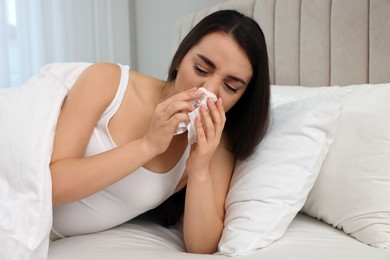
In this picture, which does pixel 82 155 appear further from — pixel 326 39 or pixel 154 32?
pixel 154 32

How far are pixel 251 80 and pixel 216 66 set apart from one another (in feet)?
0.53

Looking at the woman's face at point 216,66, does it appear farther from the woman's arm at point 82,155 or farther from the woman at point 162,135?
the woman's arm at point 82,155

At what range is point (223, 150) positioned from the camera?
1167mm

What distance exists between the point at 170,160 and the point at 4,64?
2.05 meters

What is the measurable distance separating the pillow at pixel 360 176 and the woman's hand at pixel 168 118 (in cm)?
42

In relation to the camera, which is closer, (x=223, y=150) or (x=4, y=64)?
(x=223, y=150)

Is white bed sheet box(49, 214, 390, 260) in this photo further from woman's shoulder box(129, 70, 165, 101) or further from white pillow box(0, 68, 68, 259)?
woman's shoulder box(129, 70, 165, 101)

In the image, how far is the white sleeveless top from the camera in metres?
1.03

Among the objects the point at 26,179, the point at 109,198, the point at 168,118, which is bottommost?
the point at 109,198

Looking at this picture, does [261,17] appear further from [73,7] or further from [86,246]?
[73,7]

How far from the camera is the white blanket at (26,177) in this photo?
0.85 metres

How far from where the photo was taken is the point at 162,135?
0.90 m

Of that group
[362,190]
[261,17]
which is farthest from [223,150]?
[261,17]

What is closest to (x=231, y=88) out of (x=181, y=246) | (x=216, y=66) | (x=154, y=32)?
(x=216, y=66)
